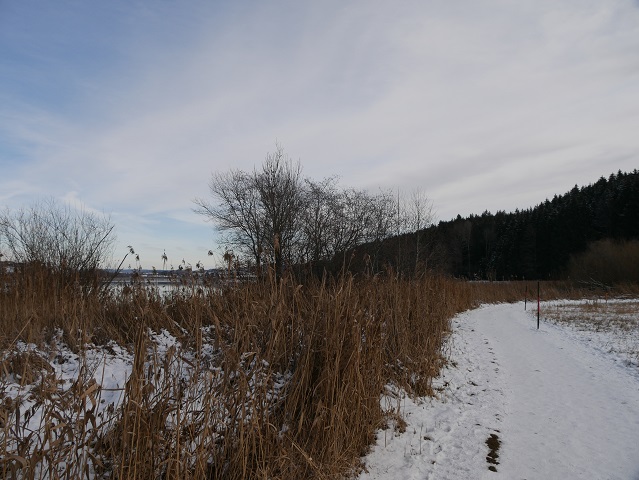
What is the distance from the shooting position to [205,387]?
2.30 meters

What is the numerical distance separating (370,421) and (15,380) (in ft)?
9.85

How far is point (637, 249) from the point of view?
35.9 meters

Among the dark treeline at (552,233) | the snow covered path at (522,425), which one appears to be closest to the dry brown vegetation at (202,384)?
the snow covered path at (522,425)

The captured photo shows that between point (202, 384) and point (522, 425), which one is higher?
point (202, 384)

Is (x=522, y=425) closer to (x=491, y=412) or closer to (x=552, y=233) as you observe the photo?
(x=491, y=412)

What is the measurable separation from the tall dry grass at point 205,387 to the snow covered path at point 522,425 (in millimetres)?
467

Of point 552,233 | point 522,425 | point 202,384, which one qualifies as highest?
point 552,233

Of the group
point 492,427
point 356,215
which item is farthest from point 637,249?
point 492,427

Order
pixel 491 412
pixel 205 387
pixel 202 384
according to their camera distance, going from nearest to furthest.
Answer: pixel 205 387 < pixel 202 384 < pixel 491 412

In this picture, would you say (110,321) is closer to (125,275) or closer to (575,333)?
(125,275)

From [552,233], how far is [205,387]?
224ft

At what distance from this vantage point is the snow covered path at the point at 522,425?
364 cm

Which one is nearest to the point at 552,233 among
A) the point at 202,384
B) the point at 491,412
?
the point at 491,412

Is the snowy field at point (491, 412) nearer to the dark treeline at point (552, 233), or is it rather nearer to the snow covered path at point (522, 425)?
the snow covered path at point (522, 425)
